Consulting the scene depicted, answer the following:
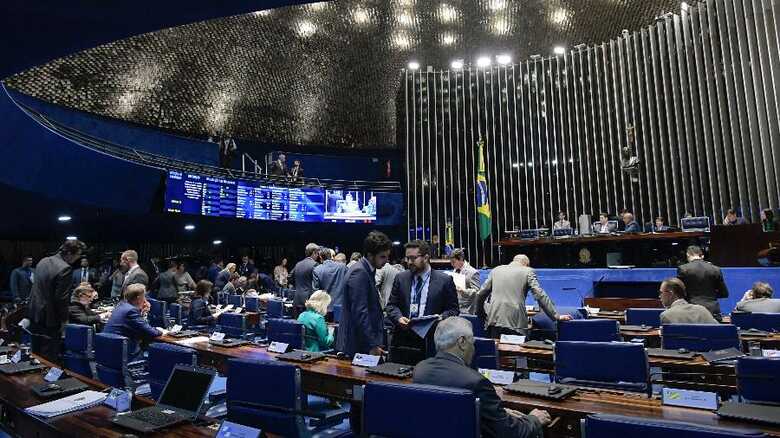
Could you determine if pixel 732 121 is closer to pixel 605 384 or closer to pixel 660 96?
pixel 660 96

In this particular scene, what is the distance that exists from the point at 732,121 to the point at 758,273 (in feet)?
15.0

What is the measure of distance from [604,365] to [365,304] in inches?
59.5

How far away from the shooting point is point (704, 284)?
16.3 ft

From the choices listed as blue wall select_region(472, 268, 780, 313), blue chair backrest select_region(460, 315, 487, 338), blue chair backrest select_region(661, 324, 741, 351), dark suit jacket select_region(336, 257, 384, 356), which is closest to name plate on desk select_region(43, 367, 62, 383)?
dark suit jacket select_region(336, 257, 384, 356)

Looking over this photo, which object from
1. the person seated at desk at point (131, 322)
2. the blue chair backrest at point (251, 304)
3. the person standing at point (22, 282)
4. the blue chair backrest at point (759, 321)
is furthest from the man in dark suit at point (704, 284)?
the person standing at point (22, 282)

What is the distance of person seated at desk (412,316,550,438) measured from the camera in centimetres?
191

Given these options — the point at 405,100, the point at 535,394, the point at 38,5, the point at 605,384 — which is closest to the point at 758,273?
the point at 605,384

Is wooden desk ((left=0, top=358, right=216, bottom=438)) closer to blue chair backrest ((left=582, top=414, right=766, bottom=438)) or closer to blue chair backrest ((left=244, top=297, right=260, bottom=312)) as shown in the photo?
blue chair backrest ((left=582, top=414, right=766, bottom=438))

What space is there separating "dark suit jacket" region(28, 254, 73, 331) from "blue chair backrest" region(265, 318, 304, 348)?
1.79 meters

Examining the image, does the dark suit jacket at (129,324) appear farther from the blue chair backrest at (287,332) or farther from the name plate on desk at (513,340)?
the name plate on desk at (513,340)

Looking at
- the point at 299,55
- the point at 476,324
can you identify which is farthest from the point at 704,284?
the point at 299,55

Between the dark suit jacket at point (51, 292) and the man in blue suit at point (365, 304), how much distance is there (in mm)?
2619

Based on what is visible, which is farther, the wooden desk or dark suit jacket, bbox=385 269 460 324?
dark suit jacket, bbox=385 269 460 324

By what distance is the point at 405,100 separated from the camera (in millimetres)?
14266
